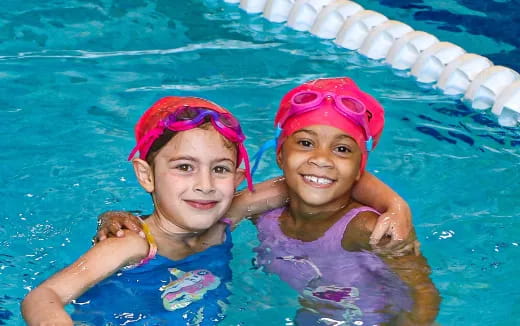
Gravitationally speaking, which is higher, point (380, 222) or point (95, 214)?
point (380, 222)

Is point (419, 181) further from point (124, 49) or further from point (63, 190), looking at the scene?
point (124, 49)

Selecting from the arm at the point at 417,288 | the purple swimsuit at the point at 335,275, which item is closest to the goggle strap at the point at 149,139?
the purple swimsuit at the point at 335,275

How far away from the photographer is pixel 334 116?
4.04 meters

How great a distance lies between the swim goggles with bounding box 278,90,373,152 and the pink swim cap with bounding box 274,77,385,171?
11mm

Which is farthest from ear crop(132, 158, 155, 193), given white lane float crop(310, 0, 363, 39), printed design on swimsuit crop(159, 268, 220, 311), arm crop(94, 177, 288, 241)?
white lane float crop(310, 0, 363, 39)

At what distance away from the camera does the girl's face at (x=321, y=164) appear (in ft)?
13.1

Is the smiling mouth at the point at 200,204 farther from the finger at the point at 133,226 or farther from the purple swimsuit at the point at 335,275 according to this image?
the purple swimsuit at the point at 335,275

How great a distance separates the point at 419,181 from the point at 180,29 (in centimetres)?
278

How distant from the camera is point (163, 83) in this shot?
652 centimetres

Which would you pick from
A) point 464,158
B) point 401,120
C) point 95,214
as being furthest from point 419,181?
point 95,214

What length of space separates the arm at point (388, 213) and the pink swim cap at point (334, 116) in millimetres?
138

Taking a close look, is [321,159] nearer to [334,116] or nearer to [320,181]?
[320,181]

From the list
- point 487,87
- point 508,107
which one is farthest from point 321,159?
point 487,87

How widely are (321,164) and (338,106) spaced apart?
0.91ft
